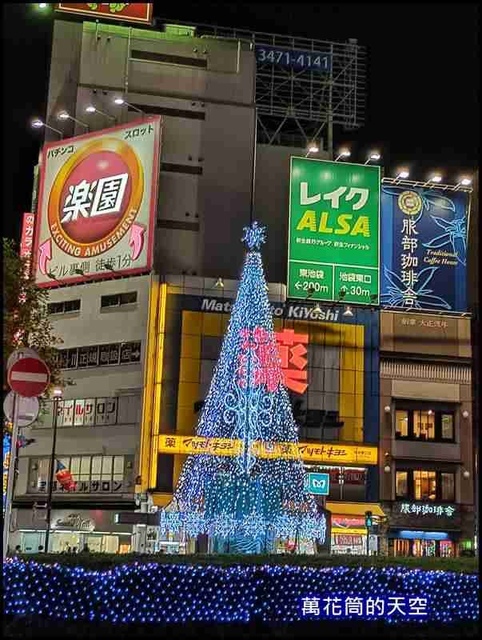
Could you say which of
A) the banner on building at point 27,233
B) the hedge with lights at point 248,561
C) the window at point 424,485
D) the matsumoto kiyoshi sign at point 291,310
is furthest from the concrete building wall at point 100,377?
the hedge with lights at point 248,561

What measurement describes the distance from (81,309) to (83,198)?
260 inches

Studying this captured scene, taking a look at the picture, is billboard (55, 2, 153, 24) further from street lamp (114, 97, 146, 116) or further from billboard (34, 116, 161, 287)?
billboard (34, 116, 161, 287)

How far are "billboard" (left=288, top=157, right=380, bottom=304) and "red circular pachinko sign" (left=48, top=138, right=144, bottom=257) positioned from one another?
938cm

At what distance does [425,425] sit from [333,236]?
12.1 metres

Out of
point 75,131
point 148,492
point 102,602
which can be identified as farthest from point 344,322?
point 102,602

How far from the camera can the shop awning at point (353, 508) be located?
47.2m

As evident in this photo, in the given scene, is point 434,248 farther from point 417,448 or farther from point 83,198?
point 83,198

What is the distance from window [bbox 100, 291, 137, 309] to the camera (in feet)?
160

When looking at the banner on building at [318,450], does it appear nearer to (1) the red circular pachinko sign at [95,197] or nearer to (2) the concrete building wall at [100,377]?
(2) the concrete building wall at [100,377]

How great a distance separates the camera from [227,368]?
33.3 m

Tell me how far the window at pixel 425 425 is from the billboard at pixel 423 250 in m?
6.15

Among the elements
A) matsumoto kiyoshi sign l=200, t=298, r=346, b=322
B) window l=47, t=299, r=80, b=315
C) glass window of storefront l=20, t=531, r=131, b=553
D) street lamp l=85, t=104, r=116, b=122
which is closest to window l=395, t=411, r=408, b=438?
matsumoto kiyoshi sign l=200, t=298, r=346, b=322

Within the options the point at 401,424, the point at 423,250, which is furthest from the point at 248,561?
the point at 423,250

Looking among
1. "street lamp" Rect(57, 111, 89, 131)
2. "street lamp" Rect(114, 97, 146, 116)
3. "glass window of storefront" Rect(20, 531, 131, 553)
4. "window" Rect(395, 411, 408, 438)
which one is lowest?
"glass window of storefront" Rect(20, 531, 131, 553)
